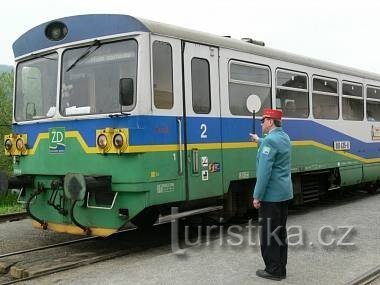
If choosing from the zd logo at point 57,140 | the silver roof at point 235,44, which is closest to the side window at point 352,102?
the silver roof at point 235,44

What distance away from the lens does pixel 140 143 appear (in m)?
6.99

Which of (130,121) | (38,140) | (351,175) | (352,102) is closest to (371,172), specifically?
(351,175)

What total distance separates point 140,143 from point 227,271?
1899 mm

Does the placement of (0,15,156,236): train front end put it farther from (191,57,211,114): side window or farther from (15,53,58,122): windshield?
(191,57,211,114): side window

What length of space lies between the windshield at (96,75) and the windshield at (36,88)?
263 mm

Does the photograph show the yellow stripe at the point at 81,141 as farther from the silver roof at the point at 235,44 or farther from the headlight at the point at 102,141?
the silver roof at the point at 235,44

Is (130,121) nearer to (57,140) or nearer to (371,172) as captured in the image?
(57,140)

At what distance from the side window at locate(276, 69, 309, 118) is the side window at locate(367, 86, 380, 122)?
3331mm

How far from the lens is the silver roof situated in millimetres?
7355

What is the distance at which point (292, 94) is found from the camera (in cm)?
1020

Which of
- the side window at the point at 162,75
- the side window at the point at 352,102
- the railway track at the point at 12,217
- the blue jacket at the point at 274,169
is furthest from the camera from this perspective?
the side window at the point at 352,102

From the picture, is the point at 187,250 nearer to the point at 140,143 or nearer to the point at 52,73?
the point at 140,143

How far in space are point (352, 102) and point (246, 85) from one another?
4.38m

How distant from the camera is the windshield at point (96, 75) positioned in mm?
7250
